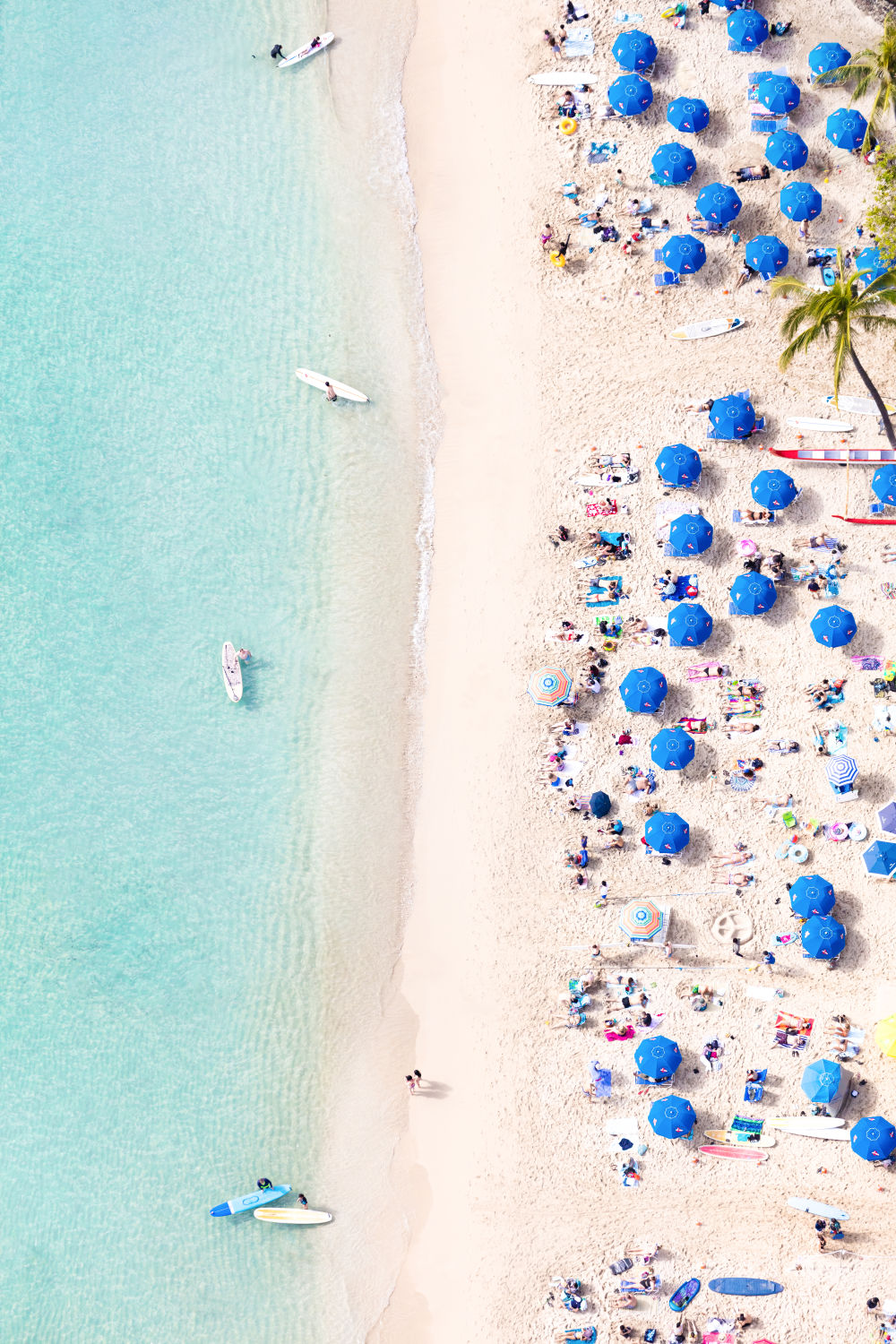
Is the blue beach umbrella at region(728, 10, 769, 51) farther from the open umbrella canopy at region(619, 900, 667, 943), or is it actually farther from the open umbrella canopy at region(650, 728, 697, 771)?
the open umbrella canopy at region(619, 900, 667, 943)

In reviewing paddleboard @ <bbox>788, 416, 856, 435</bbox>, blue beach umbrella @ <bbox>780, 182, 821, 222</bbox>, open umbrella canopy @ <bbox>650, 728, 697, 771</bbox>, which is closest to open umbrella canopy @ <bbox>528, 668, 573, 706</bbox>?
open umbrella canopy @ <bbox>650, 728, 697, 771</bbox>

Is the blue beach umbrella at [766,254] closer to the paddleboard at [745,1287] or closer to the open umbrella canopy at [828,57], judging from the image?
the open umbrella canopy at [828,57]

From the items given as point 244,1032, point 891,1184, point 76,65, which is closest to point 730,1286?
point 891,1184

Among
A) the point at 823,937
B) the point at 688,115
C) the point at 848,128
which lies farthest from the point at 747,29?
the point at 823,937

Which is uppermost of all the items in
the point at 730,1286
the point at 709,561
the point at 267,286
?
the point at 267,286

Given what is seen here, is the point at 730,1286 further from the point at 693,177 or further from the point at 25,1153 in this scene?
the point at 693,177

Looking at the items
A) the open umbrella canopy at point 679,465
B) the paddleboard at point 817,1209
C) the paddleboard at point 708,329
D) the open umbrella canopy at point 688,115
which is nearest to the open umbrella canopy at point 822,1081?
the paddleboard at point 817,1209
